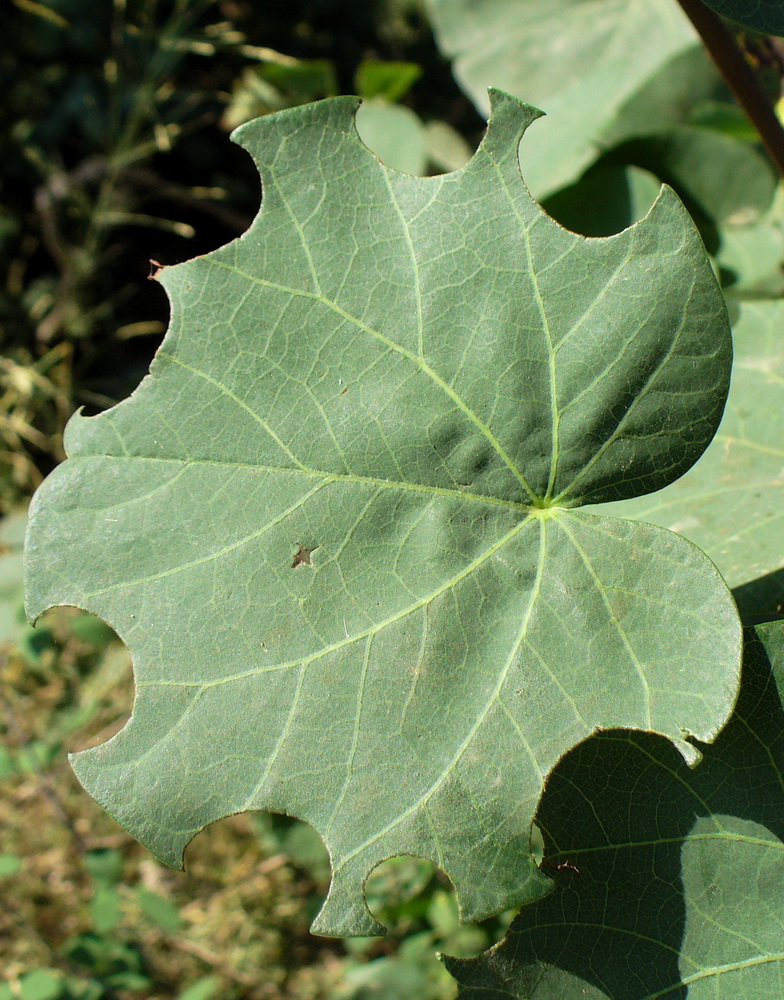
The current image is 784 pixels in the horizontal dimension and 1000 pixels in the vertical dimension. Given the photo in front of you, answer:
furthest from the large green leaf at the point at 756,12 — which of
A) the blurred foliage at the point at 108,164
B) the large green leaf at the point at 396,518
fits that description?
Result: the blurred foliage at the point at 108,164

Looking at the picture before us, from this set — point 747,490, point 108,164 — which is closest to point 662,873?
point 747,490

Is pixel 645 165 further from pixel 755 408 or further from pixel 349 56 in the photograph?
pixel 349 56

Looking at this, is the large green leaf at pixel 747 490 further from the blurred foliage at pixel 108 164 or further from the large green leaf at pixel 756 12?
the blurred foliage at pixel 108 164

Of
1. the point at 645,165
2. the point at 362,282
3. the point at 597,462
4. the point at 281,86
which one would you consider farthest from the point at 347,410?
the point at 281,86

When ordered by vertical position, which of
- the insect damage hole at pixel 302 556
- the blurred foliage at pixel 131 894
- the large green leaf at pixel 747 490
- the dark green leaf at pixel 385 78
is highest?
the dark green leaf at pixel 385 78

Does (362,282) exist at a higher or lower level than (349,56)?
lower

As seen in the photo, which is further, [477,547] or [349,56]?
[349,56]
